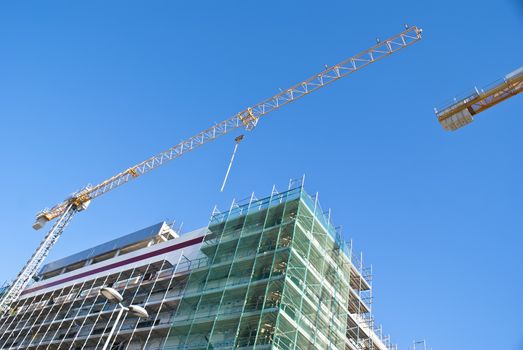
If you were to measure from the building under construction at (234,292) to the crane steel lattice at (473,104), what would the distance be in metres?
10.8

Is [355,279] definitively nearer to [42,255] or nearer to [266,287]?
[266,287]

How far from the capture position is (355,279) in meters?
29.7

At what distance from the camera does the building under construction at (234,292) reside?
21.1 meters

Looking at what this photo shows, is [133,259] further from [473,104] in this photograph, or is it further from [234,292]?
[473,104]

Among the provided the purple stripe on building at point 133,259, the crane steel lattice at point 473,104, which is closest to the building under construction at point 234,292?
the purple stripe on building at point 133,259

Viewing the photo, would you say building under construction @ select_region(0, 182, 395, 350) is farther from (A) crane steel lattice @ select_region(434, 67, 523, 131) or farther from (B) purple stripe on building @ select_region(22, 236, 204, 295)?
(A) crane steel lattice @ select_region(434, 67, 523, 131)

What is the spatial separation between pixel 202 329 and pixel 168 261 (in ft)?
26.5


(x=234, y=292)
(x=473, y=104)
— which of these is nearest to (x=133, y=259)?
(x=234, y=292)

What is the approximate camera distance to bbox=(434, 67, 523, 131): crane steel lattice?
28125mm

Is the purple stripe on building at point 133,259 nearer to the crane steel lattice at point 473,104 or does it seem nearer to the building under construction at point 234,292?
the building under construction at point 234,292

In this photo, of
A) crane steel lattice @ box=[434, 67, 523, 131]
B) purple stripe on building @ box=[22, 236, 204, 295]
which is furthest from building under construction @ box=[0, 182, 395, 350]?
crane steel lattice @ box=[434, 67, 523, 131]

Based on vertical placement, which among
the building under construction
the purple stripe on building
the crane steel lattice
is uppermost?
the crane steel lattice

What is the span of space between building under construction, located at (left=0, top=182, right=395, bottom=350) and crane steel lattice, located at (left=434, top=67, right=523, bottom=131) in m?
10.8

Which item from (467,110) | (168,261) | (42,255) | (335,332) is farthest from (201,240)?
(42,255)
